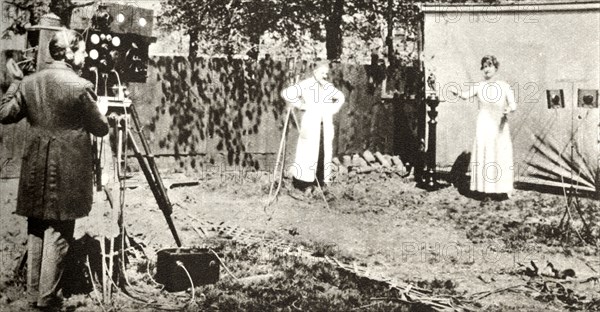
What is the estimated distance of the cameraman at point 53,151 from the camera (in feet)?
10.7

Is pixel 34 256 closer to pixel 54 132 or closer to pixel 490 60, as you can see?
pixel 54 132

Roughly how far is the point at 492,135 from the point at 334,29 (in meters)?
3.11

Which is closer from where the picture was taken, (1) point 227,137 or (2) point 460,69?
(1) point 227,137

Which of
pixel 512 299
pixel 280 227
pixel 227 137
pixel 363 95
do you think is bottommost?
pixel 512 299

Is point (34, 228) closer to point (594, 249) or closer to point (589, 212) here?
point (594, 249)

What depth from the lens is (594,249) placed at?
5203mm

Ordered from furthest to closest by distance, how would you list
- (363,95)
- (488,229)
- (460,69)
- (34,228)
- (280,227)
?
(363,95)
(460,69)
(488,229)
(280,227)
(34,228)

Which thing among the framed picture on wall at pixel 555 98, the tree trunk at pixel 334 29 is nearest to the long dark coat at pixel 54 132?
the framed picture on wall at pixel 555 98

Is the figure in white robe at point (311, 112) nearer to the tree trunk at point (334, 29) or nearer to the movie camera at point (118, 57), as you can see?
the tree trunk at point (334, 29)

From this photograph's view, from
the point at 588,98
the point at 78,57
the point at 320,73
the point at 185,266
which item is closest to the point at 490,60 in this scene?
the point at 588,98

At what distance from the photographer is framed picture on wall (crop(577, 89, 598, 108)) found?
6.16 meters

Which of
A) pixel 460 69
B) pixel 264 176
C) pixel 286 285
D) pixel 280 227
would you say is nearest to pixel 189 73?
pixel 264 176

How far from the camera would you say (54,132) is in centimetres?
333

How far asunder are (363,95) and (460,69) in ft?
4.88
